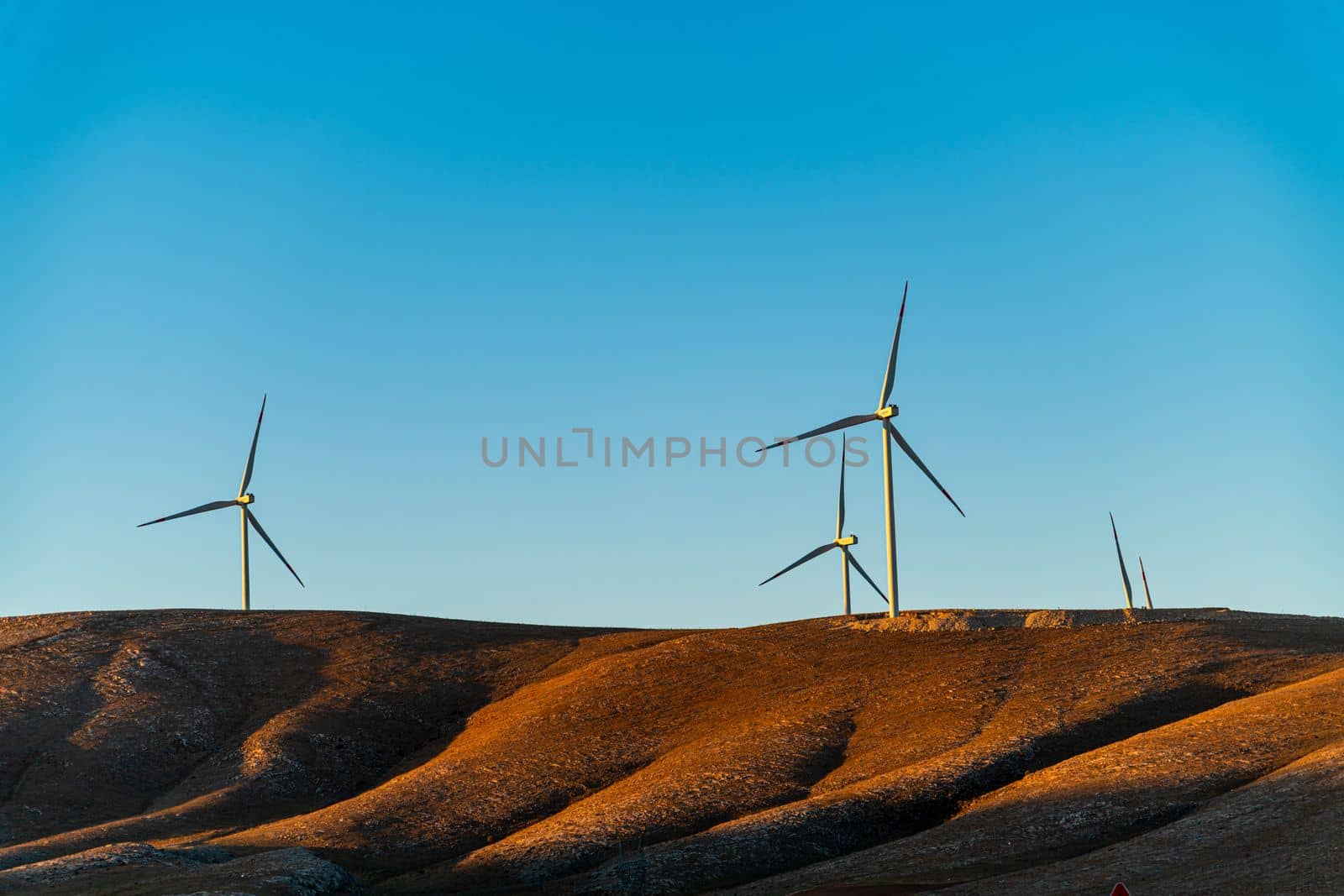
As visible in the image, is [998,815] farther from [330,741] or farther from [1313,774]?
[330,741]

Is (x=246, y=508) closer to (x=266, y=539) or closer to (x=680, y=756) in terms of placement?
(x=266, y=539)

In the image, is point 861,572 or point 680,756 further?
point 861,572

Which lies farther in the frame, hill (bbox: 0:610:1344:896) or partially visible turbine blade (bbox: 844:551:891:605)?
partially visible turbine blade (bbox: 844:551:891:605)

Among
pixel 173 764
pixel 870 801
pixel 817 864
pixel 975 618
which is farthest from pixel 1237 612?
pixel 173 764

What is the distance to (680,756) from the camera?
218 ft

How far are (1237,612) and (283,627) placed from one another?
7454cm

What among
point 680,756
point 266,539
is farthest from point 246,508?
point 680,756

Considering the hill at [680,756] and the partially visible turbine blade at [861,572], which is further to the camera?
the partially visible turbine blade at [861,572]

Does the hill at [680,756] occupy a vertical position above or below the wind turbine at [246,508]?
below

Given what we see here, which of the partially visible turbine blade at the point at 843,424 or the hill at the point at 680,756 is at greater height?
the partially visible turbine blade at the point at 843,424

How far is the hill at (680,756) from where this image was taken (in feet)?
151

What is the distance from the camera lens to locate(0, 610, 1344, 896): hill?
45.9 m

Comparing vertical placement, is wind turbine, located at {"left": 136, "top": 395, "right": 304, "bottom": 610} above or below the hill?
above

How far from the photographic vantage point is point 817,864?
156 feet
